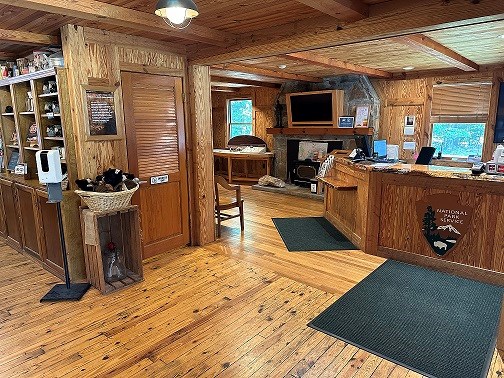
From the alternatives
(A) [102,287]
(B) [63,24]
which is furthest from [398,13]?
(A) [102,287]

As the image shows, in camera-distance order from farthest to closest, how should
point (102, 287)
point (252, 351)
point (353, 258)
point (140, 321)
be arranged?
point (353, 258), point (102, 287), point (140, 321), point (252, 351)

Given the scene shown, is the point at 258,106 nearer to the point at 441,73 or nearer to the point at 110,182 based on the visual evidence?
the point at 441,73

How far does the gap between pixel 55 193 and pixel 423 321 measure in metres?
3.20

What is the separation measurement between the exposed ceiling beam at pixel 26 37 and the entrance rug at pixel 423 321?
11.6 feet

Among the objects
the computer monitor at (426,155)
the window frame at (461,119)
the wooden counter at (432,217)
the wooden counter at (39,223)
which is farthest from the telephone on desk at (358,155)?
the wooden counter at (39,223)

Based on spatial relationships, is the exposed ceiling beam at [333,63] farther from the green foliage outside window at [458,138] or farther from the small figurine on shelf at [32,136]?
the small figurine on shelf at [32,136]

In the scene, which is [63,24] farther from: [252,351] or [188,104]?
[252,351]

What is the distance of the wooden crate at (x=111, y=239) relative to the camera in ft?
9.98

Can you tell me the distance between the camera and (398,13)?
242 centimetres

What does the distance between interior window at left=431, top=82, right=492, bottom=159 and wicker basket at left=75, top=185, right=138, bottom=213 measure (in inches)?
221

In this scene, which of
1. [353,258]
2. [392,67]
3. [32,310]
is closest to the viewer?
[32,310]

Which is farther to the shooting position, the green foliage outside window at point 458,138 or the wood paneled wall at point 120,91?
the green foliage outside window at point 458,138

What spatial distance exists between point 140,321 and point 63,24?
2622mm

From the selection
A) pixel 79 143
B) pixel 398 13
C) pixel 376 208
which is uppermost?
pixel 398 13
